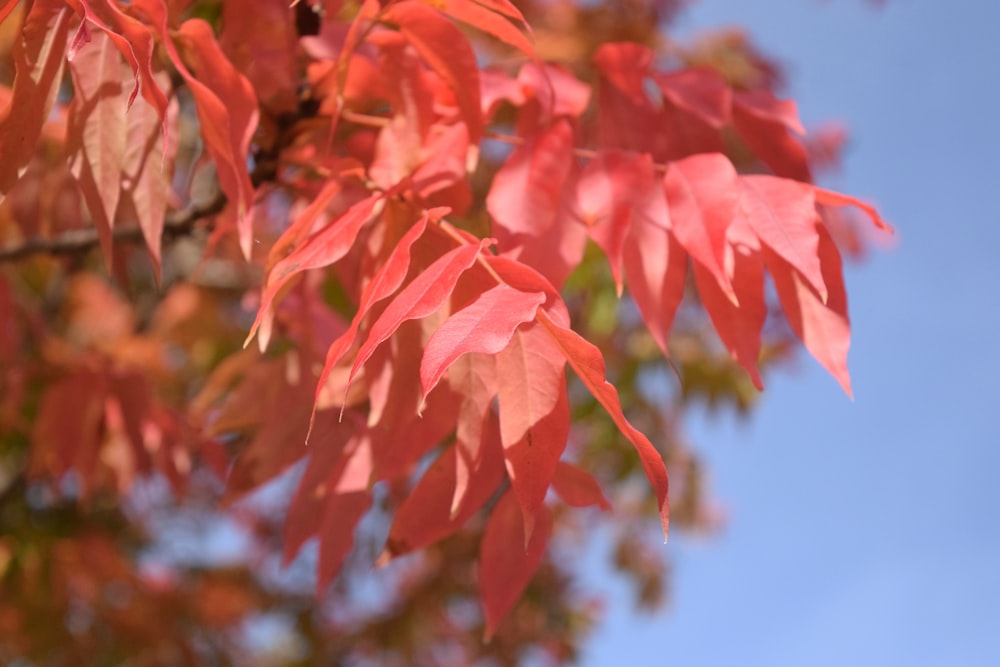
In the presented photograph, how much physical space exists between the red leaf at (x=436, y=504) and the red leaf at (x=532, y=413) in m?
0.16

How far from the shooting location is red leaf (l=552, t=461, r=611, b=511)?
38.7 inches

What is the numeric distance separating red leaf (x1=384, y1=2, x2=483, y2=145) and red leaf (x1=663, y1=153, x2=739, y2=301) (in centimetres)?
26

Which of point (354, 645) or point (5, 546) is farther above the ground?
point (5, 546)

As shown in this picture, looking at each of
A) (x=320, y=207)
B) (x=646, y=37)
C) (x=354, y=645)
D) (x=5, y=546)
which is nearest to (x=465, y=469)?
(x=320, y=207)

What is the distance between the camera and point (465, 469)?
2.93 ft

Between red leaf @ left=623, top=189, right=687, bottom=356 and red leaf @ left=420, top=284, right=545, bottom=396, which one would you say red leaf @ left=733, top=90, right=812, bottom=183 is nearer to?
red leaf @ left=623, top=189, right=687, bottom=356

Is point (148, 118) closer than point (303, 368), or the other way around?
point (148, 118)

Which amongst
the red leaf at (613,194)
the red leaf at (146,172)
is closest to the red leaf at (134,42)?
the red leaf at (146,172)

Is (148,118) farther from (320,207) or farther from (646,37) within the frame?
(646,37)

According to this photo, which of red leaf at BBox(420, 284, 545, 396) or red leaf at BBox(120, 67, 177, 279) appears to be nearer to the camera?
red leaf at BBox(420, 284, 545, 396)

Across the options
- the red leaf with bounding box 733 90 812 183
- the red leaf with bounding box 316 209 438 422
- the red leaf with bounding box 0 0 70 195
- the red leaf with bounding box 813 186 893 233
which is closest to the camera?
the red leaf with bounding box 316 209 438 422

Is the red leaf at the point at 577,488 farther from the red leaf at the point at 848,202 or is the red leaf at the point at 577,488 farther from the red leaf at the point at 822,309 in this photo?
the red leaf at the point at 848,202

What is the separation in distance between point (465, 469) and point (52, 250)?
1.07 metres

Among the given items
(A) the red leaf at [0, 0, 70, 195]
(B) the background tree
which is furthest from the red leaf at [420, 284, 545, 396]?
(A) the red leaf at [0, 0, 70, 195]
